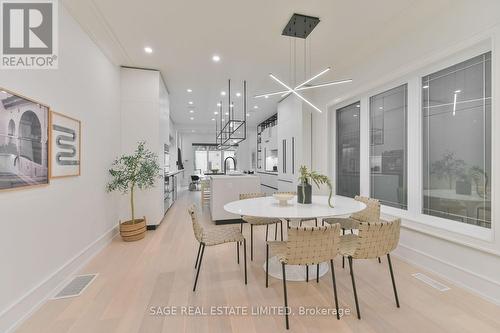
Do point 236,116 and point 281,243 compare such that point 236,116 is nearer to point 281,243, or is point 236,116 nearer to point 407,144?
point 407,144

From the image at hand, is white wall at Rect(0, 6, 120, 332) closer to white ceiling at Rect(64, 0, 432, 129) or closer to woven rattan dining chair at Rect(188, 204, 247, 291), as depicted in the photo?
white ceiling at Rect(64, 0, 432, 129)

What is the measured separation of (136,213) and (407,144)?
15.6 ft

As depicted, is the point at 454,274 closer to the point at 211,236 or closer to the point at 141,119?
the point at 211,236

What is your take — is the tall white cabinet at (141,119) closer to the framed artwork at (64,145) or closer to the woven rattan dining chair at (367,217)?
the framed artwork at (64,145)

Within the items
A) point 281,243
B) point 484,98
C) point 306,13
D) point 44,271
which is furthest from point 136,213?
point 484,98

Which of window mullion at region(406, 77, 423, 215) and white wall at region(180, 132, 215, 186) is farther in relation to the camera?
white wall at region(180, 132, 215, 186)

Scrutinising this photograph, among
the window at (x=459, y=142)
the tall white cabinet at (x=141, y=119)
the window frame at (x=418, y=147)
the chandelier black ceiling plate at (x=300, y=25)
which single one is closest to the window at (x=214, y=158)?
the tall white cabinet at (x=141, y=119)

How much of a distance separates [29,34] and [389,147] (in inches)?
186

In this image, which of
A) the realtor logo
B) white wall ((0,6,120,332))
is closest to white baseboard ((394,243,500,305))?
white wall ((0,6,120,332))

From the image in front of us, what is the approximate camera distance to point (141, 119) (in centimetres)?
414

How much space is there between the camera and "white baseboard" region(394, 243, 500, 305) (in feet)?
6.61

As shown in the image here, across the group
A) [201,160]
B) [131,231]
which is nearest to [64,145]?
[131,231]

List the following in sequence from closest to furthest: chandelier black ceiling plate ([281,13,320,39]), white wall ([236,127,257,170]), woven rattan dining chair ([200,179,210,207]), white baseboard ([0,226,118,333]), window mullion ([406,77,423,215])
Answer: white baseboard ([0,226,118,333]) < chandelier black ceiling plate ([281,13,320,39]) < window mullion ([406,77,423,215]) < woven rattan dining chair ([200,179,210,207]) < white wall ([236,127,257,170])

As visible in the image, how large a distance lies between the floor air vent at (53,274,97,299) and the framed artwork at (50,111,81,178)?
3.97 ft
